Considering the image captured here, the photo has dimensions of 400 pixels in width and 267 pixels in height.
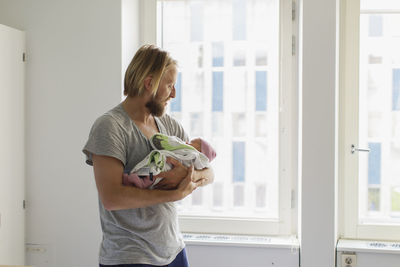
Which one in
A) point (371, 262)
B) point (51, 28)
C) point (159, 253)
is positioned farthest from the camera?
point (51, 28)

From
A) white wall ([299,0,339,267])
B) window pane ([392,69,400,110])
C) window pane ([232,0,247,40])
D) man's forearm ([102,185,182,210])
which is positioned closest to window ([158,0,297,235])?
window pane ([232,0,247,40])

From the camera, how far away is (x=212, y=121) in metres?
3.22

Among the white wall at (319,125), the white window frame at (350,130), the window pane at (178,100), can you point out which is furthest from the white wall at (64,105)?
the white window frame at (350,130)

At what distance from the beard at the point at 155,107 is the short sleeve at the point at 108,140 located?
0.45 ft

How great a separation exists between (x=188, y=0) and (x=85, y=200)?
4.38 feet

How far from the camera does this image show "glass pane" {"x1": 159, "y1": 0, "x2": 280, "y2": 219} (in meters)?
3.16

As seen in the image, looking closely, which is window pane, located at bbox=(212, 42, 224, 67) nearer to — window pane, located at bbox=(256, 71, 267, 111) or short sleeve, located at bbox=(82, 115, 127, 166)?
window pane, located at bbox=(256, 71, 267, 111)

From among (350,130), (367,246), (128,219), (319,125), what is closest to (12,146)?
(128,219)

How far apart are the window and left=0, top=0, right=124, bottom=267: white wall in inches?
17.9

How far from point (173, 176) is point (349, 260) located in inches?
61.0

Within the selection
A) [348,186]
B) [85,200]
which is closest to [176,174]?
[85,200]

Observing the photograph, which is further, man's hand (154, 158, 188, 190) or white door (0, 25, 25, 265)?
white door (0, 25, 25, 265)

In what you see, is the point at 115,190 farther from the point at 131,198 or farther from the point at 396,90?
the point at 396,90

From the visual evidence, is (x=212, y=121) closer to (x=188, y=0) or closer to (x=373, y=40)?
(x=188, y=0)
